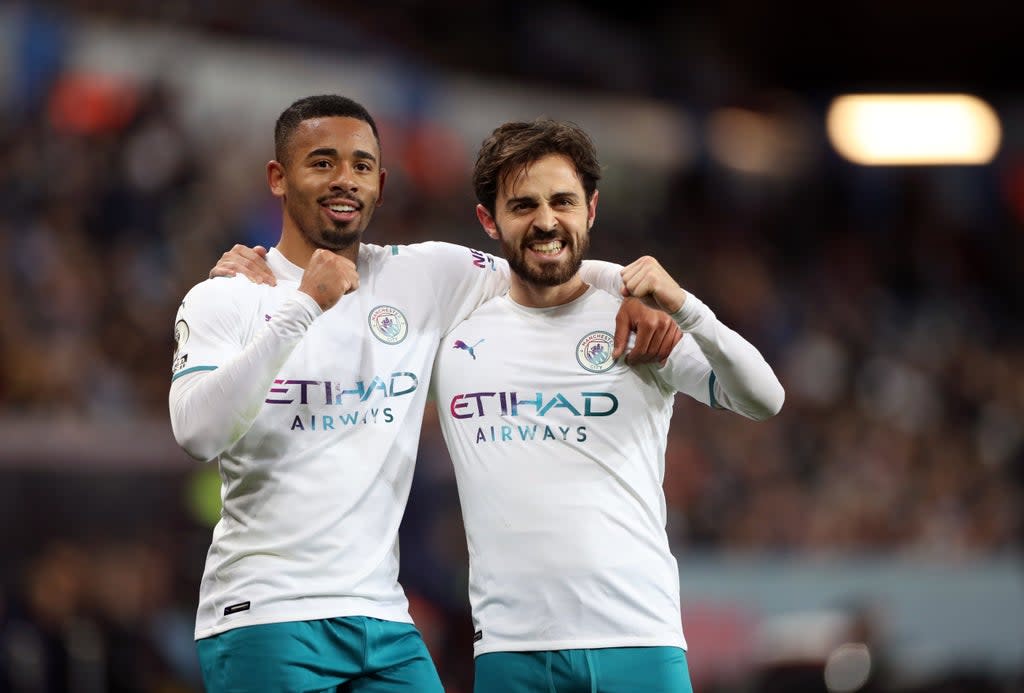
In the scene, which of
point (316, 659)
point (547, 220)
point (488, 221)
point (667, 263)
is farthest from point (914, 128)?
point (316, 659)

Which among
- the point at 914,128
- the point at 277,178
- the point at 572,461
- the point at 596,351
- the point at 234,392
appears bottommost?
the point at 572,461

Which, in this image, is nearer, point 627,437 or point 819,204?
point 627,437

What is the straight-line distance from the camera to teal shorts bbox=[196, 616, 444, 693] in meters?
4.21

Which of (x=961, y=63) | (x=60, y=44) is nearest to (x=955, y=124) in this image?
(x=961, y=63)

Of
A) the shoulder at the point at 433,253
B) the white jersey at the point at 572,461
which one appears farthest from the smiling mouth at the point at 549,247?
the shoulder at the point at 433,253

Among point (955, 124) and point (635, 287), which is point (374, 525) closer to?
point (635, 287)

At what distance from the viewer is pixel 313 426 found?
442 cm

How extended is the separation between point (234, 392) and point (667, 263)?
1290 cm

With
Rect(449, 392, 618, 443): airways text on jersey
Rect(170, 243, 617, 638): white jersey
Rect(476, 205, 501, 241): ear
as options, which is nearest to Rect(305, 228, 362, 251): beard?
Rect(170, 243, 617, 638): white jersey

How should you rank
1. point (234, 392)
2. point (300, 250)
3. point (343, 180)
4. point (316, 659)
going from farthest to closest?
point (300, 250)
point (343, 180)
point (316, 659)
point (234, 392)

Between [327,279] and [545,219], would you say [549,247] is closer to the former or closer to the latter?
[545,219]

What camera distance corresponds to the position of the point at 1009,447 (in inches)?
623

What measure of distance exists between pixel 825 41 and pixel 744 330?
7.05m

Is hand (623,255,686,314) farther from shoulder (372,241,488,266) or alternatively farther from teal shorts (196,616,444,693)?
teal shorts (196,616,444,693)
